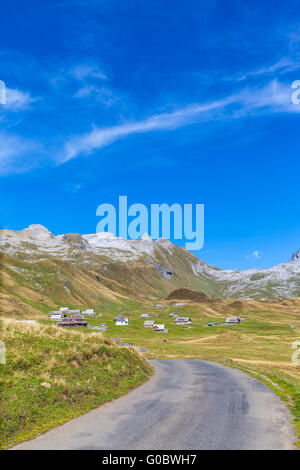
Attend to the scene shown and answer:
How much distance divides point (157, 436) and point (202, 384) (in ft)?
59.8

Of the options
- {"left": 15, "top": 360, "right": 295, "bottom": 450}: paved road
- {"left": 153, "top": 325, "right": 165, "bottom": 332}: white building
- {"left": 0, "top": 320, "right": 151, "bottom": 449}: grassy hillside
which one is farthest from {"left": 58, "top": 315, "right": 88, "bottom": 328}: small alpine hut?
{"left": 15, "top": 360, "right": 295, "bottom": 450}: paved road

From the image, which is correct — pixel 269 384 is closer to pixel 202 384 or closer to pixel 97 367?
pixel 202 384

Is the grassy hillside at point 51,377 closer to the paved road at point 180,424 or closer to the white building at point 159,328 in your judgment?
the paved road at point 180,424

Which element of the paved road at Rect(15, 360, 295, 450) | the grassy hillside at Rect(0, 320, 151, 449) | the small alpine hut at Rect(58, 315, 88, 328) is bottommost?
the paved road at Rect(15, 360, 295, 450)

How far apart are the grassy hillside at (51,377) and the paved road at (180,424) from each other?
112cm

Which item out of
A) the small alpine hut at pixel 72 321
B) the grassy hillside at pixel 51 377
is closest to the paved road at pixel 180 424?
the grassy hillside at pixel 51 377

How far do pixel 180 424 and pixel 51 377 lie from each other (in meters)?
8.94

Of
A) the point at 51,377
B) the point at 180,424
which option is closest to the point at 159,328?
the point at 51,377

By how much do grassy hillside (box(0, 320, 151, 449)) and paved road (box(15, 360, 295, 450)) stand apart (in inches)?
44.3

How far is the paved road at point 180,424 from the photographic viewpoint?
48.7 feet

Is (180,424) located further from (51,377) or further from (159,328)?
(159,328)

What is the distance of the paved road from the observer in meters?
14.8

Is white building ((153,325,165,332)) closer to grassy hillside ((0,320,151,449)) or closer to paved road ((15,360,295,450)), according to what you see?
grassy hillside ((0,320,151,449))

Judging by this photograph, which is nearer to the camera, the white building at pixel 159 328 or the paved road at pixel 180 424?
the paved road at pixel 180 424
